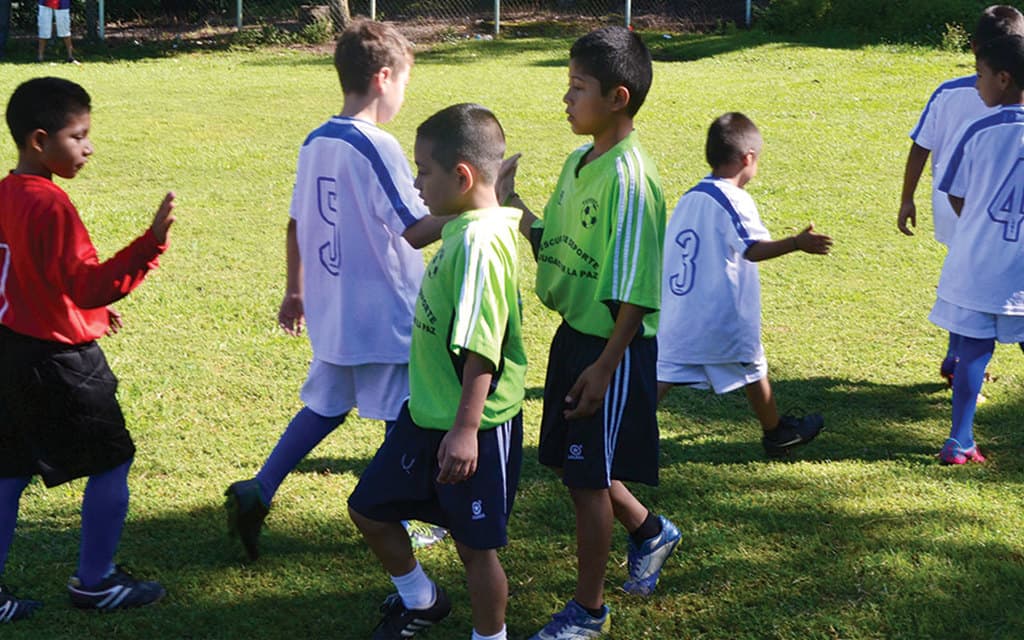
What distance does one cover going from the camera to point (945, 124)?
229 inches

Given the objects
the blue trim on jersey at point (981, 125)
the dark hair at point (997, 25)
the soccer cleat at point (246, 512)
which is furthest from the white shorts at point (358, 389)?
the dark hair at point (997, 25)

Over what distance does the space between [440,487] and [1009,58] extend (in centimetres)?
309

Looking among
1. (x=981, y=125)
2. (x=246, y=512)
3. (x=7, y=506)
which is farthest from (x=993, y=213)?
(x=7, y=506)

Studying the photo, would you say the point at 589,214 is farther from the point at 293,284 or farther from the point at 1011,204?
the point at 1011,204

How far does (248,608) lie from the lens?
3785mm

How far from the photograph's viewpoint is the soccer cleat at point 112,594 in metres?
3.72

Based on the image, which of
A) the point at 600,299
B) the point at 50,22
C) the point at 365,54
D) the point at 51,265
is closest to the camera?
the point at 600,299

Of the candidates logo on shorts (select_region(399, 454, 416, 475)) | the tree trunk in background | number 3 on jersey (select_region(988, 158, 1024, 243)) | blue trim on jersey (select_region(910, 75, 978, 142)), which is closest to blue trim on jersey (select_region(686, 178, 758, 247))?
number 3 on jersey (select_region(988, 158, 1024, 243))

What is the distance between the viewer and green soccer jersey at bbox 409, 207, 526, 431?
3.09 meters

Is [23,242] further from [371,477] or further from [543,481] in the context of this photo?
[543,481]

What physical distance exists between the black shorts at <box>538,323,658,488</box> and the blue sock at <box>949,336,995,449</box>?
6.20 feet

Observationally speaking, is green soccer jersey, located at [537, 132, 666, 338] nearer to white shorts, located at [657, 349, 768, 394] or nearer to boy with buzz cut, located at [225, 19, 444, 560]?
boy with buzz cut, located at [225, 19, 444, 560]

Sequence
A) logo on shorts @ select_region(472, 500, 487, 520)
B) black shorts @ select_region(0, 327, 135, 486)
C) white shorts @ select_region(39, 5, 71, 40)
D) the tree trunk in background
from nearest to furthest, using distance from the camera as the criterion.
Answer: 1. logo on shorts @ select_region(472, 500, 487, 520)
2. black shorts @ select_region(0, 327, 135, 486)
3. white shorts @ select_region(39, 5, 71, 40)
4. the tree trunk in background

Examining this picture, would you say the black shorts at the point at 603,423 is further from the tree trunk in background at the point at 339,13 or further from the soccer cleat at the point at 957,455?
the tree trunk in background at the point at 339,13
